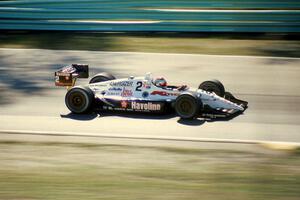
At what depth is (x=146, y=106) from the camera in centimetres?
1155

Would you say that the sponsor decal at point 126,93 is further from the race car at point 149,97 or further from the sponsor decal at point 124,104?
the sponsor decal at point 124,104

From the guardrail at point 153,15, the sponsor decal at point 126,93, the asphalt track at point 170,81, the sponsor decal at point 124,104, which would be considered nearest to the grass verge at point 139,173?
the asphalt track at point 170,81

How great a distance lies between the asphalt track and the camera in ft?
35.6

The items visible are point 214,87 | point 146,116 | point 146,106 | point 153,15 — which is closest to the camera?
point 146,106

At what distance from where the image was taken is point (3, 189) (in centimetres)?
745

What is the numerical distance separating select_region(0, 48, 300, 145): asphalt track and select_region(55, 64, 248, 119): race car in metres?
0.17

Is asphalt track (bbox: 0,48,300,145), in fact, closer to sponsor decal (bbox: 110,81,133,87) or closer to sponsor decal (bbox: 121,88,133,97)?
sponsor decal (bbox: 121,88,133,97)

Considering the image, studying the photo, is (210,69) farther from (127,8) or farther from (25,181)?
(25,181)

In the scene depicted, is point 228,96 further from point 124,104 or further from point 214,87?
point 124,104

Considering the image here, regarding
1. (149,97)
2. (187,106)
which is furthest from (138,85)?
(187,106)

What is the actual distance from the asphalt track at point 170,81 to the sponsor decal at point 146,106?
0.16m

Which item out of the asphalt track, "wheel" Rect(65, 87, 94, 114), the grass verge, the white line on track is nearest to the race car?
"wheel" Rect(65, 87, 94, 114)

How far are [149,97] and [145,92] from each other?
118 mm

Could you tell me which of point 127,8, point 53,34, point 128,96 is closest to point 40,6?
point 53,34
